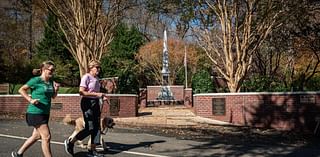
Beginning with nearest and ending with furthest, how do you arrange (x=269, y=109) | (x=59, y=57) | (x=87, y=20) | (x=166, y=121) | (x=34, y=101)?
(x=34, y=101), (x=269, y=109), (x=166, y=121), (x=87, y=20), (x=59, y=57)

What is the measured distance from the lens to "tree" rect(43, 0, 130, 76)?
21188 millimetres

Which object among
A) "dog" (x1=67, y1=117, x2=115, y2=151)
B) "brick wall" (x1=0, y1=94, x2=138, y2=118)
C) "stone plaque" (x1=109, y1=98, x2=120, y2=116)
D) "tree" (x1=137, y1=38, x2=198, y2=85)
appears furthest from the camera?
"tree" (x1=137, y1=38, x2=198, y2=85)

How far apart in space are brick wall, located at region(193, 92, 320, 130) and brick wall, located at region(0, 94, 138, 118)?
3843mm

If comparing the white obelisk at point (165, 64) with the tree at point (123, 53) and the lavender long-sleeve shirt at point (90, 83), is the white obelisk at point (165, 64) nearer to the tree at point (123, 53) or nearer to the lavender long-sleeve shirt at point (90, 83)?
the tree at point (123, 53)

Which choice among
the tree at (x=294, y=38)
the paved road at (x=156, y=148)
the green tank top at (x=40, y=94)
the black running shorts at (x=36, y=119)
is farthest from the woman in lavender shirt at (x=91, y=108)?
the tree at (x=294, y=38)

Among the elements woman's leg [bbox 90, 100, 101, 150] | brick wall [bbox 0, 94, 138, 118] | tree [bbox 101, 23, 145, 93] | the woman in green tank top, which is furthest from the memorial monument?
the woman in green tank top

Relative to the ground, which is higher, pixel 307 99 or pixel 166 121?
pixel 307 99

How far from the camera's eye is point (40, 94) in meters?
7.37

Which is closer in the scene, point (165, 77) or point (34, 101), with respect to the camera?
point (34, 101)

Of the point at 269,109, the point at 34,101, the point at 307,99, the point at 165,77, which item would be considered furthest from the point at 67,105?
the point at 165,77

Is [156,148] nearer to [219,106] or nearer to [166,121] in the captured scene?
[166,121]

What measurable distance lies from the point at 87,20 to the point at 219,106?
7327mm

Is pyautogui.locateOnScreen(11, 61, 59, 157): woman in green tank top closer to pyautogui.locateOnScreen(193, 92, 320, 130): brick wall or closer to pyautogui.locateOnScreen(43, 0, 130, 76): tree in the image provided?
pyautogui.locateOnScreen(193, 92, 320, 130): brick wall

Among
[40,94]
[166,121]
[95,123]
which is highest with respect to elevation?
[40,94]
